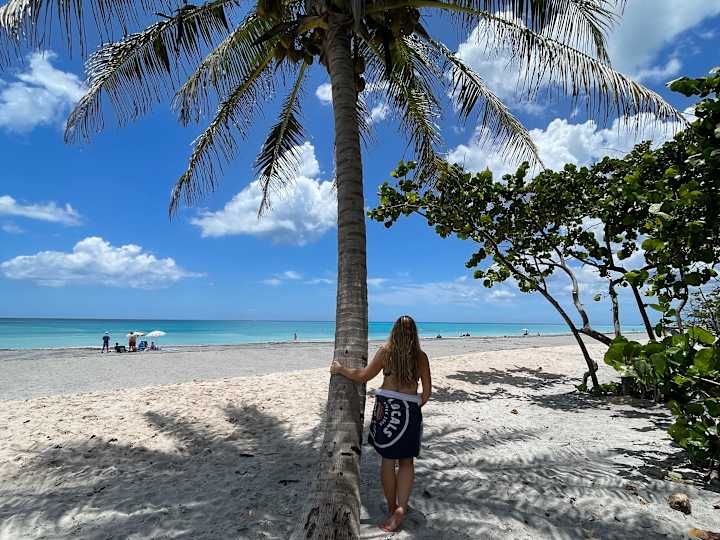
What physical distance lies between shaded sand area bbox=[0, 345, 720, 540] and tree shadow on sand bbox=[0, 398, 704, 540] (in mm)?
17

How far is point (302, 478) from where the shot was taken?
4141 mm

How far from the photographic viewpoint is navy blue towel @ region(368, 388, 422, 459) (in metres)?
3.03

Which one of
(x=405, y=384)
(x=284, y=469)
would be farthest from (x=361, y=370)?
(x=284, y=469)

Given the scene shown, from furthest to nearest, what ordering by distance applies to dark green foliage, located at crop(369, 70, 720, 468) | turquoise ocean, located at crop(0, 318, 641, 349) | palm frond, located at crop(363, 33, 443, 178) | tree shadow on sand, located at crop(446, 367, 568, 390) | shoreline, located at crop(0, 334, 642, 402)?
1. turquoise ocean, located at crop(0, 318, 641, 349)
2. shoreline, located at crop(0, 334, 642, 402)
3. tree shadow on sand, located at crop(446, 367, 568, 390)
4. palm frond, located at crop(363, 33, 443, 178)
5. dark green foliage, located at crop(369, 70, 720, 468)

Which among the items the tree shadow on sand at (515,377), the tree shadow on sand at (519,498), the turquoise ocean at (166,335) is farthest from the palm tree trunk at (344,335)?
the turquoise ocean at (166,335)

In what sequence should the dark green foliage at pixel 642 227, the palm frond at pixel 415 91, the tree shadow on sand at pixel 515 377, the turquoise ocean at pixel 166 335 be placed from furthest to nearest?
the turquoise ocean at pixel 166 335 → the tree shadow on sand at pixel 515 377 → the palm frond at pixel 415 91 → the dark green foliage at pixel 642 227

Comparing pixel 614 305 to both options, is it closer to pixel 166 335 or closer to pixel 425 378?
pixel 425 378

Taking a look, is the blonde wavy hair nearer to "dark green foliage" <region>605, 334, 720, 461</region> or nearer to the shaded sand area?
the shaded sand area

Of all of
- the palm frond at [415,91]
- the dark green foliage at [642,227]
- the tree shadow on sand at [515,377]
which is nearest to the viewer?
the dark green foliage at [642,227]

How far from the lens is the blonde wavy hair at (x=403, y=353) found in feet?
10.1

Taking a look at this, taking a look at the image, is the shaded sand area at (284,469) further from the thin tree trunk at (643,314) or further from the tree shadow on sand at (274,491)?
the thin tree trunk at (643,314)

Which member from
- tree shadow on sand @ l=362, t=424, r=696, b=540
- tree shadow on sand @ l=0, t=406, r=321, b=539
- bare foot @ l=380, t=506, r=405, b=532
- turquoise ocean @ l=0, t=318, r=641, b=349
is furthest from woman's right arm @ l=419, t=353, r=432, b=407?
turquoise ocean @ l=0, t=318, r=641, b=349

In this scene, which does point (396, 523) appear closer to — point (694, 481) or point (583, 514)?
point (583, 514)

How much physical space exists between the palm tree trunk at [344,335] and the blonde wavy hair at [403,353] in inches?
11.7
